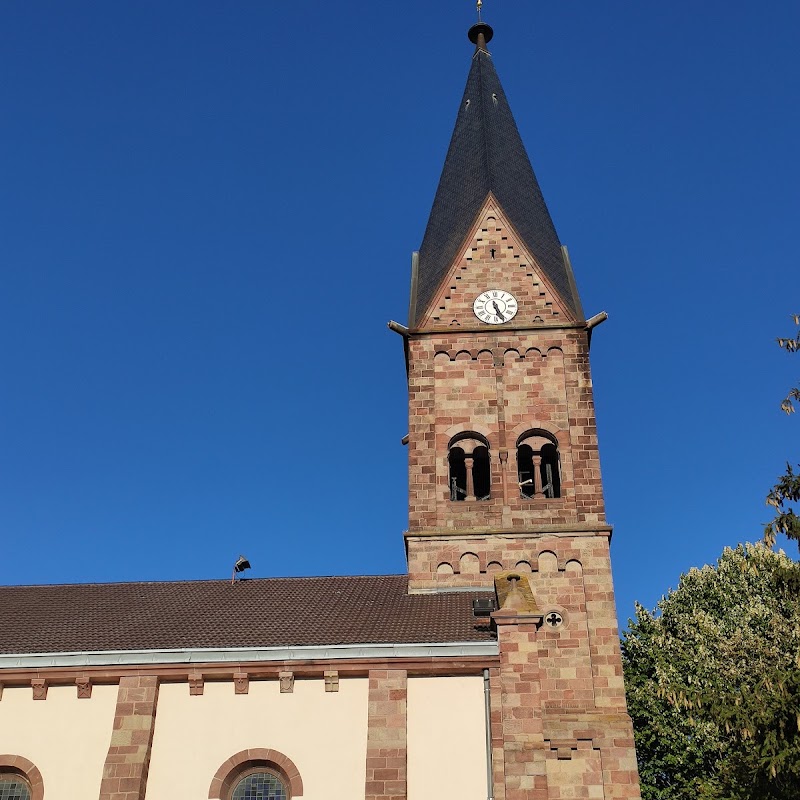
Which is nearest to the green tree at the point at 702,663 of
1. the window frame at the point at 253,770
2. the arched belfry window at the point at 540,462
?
the arched belfry window at the point at 540,462

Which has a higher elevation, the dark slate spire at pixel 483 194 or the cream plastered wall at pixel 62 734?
the dark slate spire at pixel 483 194

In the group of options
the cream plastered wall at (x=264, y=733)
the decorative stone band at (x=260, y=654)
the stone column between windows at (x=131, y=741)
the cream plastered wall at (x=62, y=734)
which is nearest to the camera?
the stone column between windows at (x=131, y=741)

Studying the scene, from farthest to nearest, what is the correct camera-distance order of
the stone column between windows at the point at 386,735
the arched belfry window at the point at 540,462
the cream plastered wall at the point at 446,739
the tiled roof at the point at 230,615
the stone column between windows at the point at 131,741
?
1. the arched belfry window at the point at 540,462
2. the tiled roof at the point at 230,615
3. the stone column between windows at the point at 131,741
4. the cream plastered wall at the point at 446,739
5. the stone column between windows at the point at 386,735

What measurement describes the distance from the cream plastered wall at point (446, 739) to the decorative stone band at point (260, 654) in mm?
672

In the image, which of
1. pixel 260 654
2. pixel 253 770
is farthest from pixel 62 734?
pixel 260 654

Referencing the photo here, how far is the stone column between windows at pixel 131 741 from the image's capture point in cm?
2052

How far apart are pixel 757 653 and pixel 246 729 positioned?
23.8m

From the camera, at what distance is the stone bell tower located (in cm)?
2336

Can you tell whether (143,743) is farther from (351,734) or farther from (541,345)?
(541,345)

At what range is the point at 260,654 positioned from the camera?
21906mm

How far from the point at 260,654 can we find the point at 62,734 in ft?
16.0

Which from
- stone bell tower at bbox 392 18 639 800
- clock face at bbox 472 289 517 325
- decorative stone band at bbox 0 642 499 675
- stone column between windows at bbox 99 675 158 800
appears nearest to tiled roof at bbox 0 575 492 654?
decorative stone band at bbox 0 642 499 675

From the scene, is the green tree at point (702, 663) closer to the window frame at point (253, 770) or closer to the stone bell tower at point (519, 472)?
the stone bell tower at point (519, 472)

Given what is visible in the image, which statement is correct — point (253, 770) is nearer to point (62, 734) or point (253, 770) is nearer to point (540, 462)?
point (62, 734)
